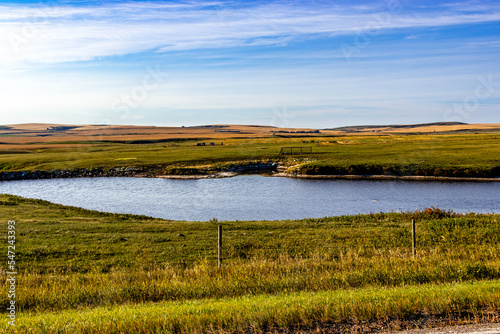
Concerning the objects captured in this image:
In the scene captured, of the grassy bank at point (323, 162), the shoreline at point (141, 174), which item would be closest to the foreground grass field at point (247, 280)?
the shoreline at point (141, 174)

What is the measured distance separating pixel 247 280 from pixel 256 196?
4303cm

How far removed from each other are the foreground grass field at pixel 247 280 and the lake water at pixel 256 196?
1802 centimetres

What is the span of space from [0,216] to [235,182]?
44.3 m

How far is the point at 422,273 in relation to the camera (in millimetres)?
14414

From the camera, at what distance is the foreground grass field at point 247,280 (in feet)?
34.9

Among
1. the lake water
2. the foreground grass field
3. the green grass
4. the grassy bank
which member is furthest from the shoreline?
the green grass

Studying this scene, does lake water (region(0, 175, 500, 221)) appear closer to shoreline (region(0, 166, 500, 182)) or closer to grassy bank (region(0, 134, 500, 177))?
shoreline (region(0, 166, 500, 182))

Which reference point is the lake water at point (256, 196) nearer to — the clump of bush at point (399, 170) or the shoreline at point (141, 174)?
the shoreline at point (141, 174)

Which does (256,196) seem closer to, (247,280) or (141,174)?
(141,174)

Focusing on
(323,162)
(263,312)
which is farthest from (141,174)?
(263,312)

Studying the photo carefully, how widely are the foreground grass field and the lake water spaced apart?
18024 mm

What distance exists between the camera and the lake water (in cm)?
4588

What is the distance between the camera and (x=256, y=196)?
57.3 meters

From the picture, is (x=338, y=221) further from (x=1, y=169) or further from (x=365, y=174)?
(x=1, y=169)
